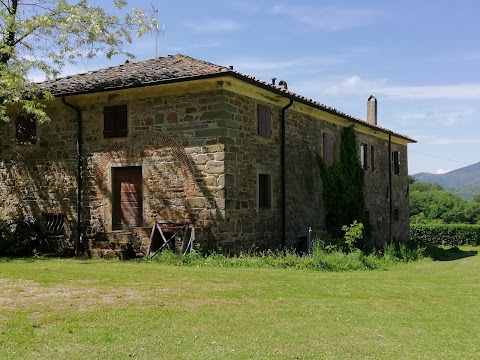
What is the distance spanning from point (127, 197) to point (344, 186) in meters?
8.60

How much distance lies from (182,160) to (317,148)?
613 centimetres

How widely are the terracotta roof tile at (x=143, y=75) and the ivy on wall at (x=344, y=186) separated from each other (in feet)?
8.80

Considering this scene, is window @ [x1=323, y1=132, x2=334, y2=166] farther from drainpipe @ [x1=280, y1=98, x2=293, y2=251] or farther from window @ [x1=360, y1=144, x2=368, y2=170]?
window @ [x1=360, y1=144, x2=368, y2=170]

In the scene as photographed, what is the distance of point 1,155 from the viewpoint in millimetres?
18031

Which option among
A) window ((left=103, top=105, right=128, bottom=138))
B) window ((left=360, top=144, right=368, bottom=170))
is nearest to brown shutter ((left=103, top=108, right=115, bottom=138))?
window ((left=103, top=105, right=128, bottom=138))

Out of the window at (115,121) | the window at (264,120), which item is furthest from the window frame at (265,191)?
the window at (115,121)

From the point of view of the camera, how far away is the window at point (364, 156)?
23.2m

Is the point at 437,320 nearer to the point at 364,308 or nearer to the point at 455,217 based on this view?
the point at 364,308

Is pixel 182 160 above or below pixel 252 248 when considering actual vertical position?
above

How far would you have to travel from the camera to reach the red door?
15680mm

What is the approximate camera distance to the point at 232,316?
745 centimetres

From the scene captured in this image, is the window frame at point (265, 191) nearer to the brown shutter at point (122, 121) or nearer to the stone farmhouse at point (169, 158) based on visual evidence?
the stone farmhouse at point (169, 158)

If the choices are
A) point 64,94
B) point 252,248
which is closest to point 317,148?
point 252,248

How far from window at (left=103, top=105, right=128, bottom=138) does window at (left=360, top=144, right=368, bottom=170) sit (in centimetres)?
1109
